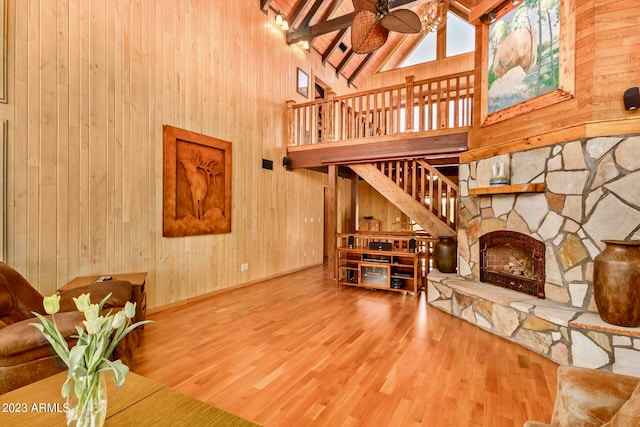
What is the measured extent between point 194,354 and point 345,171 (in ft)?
19.8

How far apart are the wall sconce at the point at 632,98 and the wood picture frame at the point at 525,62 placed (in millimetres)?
404

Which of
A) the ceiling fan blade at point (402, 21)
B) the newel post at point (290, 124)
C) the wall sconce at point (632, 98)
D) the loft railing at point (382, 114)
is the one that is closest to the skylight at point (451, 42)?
the loft railing at point (382, 114)

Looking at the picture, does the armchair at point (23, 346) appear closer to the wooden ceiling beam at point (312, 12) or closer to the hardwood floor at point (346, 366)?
the hardwood floor at point (346, 366)

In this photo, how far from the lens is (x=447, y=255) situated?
4594mm

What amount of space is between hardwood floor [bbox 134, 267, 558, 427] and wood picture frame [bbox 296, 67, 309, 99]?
207 inches

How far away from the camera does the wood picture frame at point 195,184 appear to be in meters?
4.11

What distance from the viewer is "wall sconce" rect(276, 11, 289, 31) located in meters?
6.12

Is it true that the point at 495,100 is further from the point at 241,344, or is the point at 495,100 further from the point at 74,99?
the point at 74,99

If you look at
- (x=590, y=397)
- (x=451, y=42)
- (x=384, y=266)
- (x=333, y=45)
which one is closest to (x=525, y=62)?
(x=384, y=266)

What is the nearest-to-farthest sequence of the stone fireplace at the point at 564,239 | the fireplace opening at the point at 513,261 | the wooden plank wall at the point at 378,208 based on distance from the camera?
the stone fireplace at the point at 564,239, the fireplace opening at the point at 513,261, the wooden plank wall at the point at 378,208

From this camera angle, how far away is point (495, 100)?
384cm

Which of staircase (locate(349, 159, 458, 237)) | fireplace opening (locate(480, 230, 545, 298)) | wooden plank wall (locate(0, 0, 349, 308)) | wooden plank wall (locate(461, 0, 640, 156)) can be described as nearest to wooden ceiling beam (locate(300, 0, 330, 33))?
wooden plank wall (locate(0, 0, 349, 308))

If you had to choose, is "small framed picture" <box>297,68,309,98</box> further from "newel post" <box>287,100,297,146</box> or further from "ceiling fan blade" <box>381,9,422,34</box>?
"ceiling fan blade" <box>381,9,422,34</box>

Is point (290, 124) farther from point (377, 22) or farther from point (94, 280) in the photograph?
point (94, 280)
